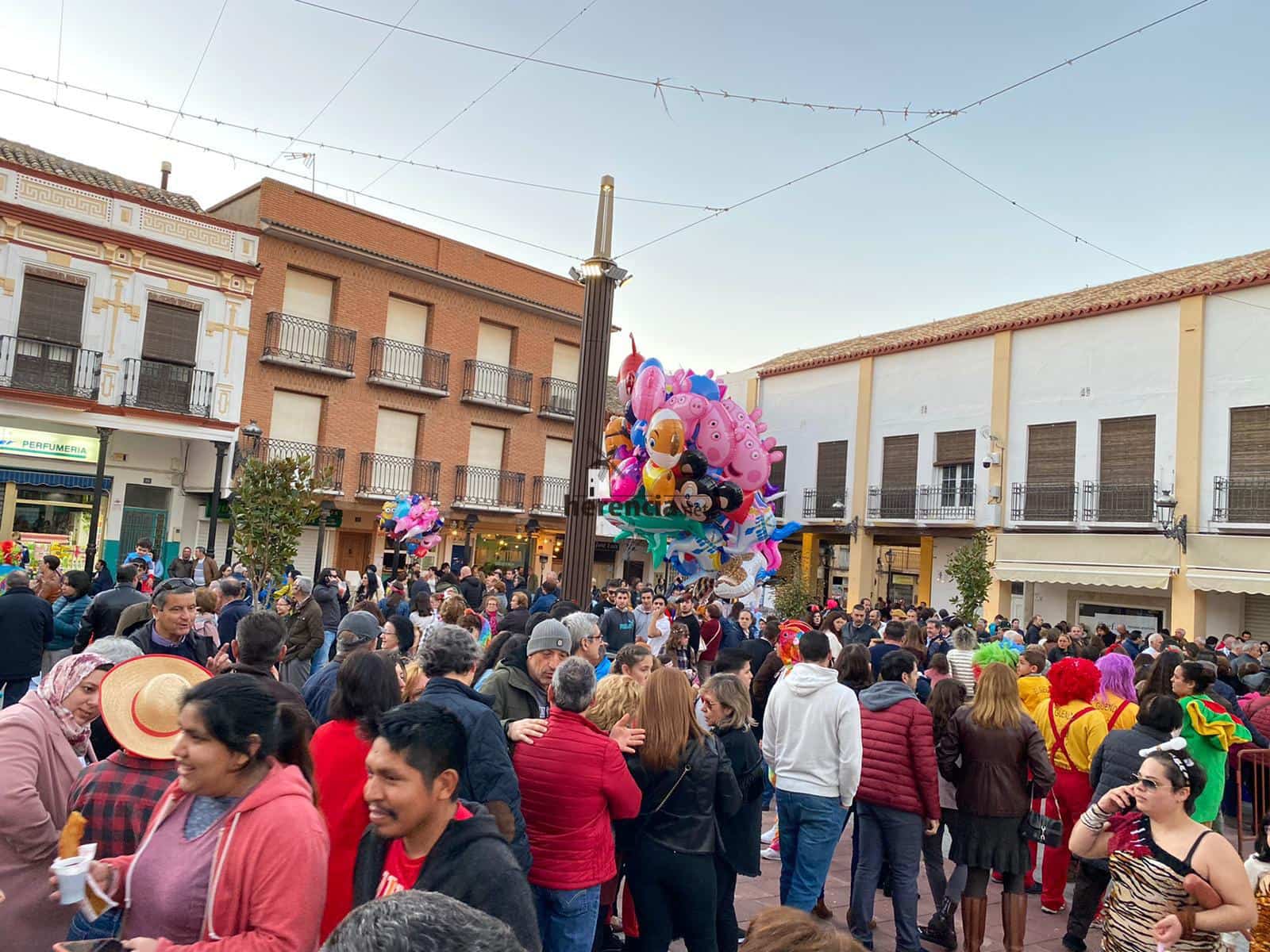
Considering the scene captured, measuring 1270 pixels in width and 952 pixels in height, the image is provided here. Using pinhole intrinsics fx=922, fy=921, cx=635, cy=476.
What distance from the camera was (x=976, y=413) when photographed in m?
22.9

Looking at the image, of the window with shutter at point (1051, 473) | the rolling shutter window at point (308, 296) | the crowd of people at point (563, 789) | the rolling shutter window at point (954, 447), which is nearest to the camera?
the crowd of people at point (563, 789)

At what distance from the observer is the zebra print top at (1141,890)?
3229 millimetres

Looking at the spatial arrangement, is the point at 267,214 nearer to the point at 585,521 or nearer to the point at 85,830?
the point at 585,521

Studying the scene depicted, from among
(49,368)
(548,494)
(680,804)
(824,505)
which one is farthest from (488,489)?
(680,804)

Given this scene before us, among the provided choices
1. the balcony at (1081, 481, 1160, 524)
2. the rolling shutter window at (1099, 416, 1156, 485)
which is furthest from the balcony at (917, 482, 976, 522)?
the rolling shutter window at (1099, 416, 1156, 485)

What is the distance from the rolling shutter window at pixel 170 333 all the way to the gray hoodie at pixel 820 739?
17372 millimetres

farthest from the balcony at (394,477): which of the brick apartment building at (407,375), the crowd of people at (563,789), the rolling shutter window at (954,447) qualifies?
the crowd of people at (563,789)

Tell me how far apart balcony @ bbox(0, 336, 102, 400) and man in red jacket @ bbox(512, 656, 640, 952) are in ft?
56.0

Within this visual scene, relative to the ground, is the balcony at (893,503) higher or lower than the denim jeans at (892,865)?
higher

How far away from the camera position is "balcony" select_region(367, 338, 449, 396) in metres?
22.5

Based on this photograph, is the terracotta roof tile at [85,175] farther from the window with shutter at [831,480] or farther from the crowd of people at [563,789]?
the window with shutter at [831,480]

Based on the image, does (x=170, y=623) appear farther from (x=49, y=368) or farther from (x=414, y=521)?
(x=49, y=368)

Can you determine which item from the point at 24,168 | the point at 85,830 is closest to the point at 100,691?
the point at 85,830

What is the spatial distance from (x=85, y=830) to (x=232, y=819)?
29.4 inches
